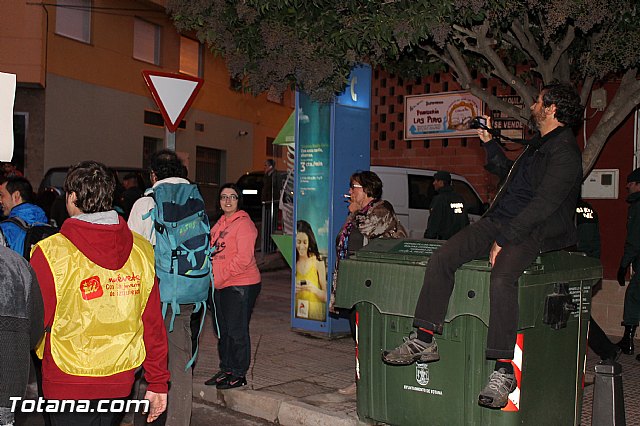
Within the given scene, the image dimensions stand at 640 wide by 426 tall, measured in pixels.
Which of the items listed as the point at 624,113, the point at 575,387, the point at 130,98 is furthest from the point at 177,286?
the point at 130,98

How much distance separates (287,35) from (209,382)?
337 centimetres

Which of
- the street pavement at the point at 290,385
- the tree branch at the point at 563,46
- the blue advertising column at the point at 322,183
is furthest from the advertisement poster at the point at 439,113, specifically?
the street pavement at the point at 290,385

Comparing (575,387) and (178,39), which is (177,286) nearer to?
(575,387)

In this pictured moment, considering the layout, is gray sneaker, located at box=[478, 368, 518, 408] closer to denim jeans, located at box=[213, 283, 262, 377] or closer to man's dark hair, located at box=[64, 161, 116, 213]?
man's dark hair, located at box=[64, 161, 116, 213]

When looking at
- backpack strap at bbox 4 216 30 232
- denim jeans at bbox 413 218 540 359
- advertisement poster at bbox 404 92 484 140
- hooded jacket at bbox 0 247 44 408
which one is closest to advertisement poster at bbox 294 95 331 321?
advertisement poster at bbox 404 92 484 140

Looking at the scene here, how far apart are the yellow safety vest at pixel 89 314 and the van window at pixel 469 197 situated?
9367 millimetres

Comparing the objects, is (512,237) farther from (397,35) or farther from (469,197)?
(469,197)

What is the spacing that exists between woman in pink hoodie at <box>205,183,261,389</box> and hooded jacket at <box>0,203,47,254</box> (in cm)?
151

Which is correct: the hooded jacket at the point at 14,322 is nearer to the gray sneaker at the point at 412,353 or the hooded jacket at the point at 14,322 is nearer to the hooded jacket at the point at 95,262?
the hooded jacket at the point at 95,262

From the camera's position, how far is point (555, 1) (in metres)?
6.16

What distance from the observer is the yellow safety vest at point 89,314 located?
3.20 metres

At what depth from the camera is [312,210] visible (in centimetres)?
908

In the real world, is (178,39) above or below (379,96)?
above

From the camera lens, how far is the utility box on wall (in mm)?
9664
